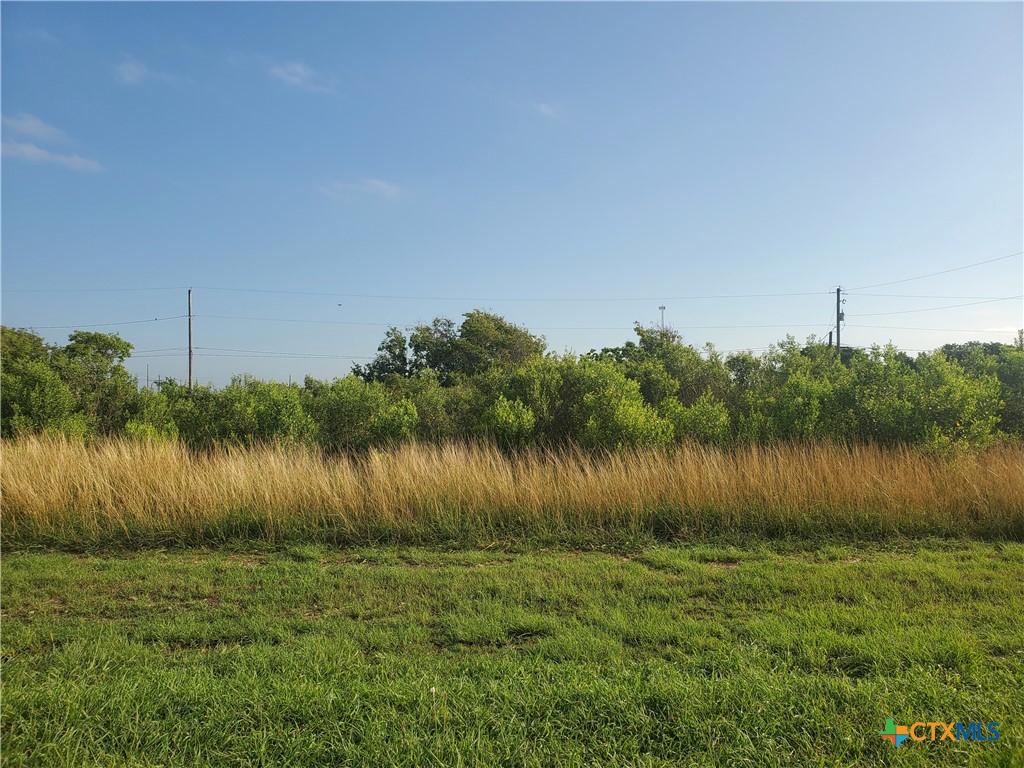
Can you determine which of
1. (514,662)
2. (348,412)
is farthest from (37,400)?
(514,662)

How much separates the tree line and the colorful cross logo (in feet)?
24.6

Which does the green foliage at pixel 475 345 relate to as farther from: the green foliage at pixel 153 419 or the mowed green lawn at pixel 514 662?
the mowed green lawn at pixel 514 662

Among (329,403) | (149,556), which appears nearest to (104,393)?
(329,403)

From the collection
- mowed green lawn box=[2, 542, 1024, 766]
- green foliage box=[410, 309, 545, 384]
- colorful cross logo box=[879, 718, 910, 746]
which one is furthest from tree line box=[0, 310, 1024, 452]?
green foliage box=[410, 309, 545, 384]

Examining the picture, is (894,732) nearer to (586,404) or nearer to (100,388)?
(586,404)

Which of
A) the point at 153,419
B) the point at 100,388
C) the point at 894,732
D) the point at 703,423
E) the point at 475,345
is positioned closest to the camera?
the point at 894,732

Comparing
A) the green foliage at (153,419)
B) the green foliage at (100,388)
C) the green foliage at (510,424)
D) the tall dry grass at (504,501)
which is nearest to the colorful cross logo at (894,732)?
the tall dry grass at (504,501)

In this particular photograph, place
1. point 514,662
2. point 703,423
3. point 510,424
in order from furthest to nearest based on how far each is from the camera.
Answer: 1. point 510,424
2. point 703,423
3. point 514,662

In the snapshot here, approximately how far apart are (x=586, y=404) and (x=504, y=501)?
4.95m

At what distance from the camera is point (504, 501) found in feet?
24.0

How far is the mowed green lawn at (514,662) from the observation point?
275 cm

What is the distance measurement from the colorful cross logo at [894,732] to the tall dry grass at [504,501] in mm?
3967

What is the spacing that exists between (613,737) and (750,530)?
466cm

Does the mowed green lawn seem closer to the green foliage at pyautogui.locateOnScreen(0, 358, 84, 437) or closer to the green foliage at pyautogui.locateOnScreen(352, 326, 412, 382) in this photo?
the green foliage at pyautogui.locateOnScreen(0, 358, 84, 437)
